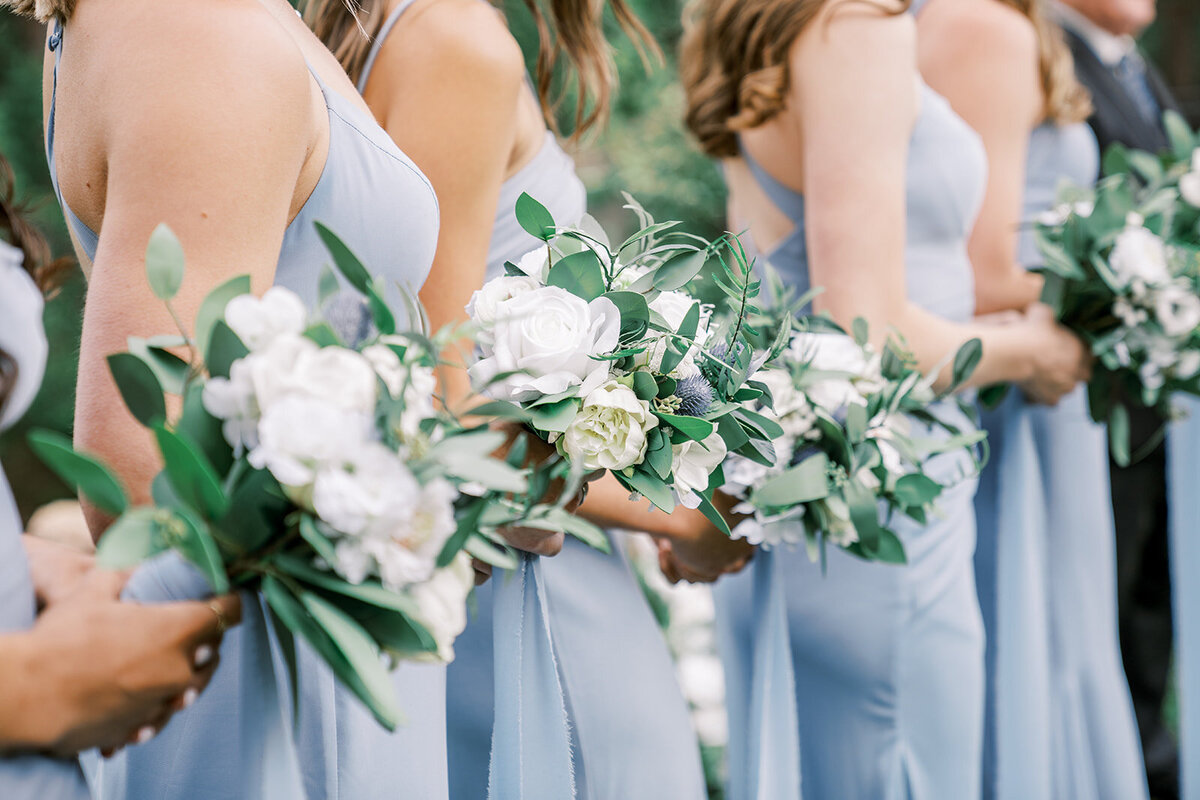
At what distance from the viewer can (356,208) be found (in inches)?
50.7

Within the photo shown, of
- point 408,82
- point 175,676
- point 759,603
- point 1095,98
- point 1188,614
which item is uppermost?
point 1095,98

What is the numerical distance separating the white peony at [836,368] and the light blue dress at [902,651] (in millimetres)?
368

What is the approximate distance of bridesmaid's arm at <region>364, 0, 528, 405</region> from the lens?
1.55m

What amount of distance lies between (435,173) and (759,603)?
983mm

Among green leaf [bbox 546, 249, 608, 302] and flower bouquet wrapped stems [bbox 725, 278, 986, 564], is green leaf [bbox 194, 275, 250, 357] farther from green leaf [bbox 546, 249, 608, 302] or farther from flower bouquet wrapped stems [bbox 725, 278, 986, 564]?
flower bouquet wrapped stems [bbox 725, 278, 986, 564]

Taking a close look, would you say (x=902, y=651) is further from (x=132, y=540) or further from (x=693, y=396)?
(x=132, y=540)

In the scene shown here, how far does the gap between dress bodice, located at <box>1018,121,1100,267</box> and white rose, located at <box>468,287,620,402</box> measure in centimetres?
182

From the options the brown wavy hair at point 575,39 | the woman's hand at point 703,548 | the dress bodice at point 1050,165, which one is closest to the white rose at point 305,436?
the woman's hand at point 703,548

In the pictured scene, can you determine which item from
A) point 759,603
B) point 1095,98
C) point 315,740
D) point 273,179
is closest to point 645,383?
point 273,179

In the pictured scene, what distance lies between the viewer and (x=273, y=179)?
111cm

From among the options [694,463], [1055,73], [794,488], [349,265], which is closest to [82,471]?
[349,265]

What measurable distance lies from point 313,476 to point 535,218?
0.55 m

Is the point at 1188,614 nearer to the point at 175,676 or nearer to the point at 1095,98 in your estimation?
the point at 1095,98

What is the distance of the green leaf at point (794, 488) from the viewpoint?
1.65 meters
